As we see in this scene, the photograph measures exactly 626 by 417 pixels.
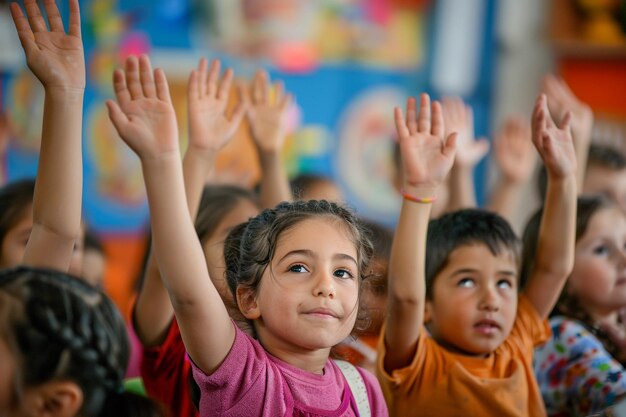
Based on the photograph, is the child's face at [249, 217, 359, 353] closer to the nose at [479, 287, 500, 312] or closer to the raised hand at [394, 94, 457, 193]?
the raised hand at [394, 94, 457, 193]

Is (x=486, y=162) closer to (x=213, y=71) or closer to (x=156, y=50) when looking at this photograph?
(x=156, y=50)

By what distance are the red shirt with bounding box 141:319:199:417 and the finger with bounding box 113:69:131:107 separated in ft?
1.90

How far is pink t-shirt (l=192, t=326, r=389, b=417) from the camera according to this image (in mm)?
1369

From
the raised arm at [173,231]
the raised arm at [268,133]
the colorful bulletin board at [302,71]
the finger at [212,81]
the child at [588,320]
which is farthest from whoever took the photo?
the colorful bulletin board at [302,71]

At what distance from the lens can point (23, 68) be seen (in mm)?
4254

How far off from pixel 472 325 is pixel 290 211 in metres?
0.54

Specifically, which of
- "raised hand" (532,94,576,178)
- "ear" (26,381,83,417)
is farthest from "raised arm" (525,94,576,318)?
"ear" (26,381,83,417)

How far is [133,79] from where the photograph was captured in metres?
1.39

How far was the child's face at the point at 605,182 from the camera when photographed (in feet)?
10.0

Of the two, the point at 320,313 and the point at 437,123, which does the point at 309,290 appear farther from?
the point at 437,123

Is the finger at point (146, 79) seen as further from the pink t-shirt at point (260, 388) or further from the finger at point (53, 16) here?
the pink t-shirt at point (260, 388)

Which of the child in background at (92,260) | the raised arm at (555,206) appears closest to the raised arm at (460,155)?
the raised arm at (555,206)

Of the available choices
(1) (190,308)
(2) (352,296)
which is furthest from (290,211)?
(1) (190,308)

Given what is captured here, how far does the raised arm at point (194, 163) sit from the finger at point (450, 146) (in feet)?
1.49
